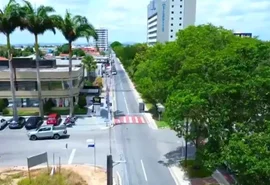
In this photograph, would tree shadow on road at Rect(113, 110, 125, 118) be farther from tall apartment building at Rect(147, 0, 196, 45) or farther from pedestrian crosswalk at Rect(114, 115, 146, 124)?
tall apartment building at Rect(147, 0, 196, 45)

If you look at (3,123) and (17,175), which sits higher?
(3,123)

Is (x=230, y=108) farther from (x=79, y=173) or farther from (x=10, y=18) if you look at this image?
(x=10, y=18)

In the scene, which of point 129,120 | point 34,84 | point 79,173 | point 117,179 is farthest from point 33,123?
point 117,179

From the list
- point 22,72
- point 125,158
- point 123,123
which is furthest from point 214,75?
point 22,72

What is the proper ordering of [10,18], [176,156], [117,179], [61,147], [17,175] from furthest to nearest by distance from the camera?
[10,18] → [61,147] → [176,156] → [17,175] → [117,179]

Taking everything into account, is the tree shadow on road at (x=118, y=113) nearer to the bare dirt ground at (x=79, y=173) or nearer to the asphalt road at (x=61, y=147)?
the asphalt road at (x=61, y=147)

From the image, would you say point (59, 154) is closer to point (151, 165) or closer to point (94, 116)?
point (151, 165)

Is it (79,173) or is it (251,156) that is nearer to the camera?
(251,156)
